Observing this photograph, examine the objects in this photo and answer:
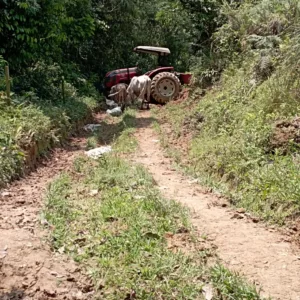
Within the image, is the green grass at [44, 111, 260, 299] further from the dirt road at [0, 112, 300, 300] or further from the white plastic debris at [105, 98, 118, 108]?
the white plastic debris at [105, 98, 118, 108]

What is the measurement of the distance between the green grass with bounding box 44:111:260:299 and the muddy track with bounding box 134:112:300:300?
0.21 meters

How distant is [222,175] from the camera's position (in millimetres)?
6160

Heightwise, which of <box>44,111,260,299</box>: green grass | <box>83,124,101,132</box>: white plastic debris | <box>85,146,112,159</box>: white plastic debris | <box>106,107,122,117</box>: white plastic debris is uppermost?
<box>44,111,260,299</box>: green grass

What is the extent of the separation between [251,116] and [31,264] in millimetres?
4542

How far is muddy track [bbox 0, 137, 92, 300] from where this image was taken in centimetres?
321

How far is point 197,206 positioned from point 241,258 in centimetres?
140

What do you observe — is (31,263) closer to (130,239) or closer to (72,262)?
(72,262)

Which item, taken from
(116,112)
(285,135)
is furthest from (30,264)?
(116,112)

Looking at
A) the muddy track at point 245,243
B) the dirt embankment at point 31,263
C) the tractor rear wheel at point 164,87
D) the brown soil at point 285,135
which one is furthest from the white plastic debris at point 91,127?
the dirt embankment at point 31,263

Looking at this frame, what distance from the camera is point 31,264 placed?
3479 mm

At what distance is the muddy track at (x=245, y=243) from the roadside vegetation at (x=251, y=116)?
326 mm

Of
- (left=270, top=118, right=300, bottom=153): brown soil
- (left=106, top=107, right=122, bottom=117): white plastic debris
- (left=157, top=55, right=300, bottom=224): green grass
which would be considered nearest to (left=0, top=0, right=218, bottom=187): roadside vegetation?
(left=106, top=107, right=122, bottom=117): white plastic debris

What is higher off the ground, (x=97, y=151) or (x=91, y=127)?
(x=97, y=151)

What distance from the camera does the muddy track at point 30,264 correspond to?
3211 millimetres
